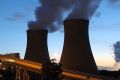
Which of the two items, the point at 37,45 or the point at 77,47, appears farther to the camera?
the point at 37,45

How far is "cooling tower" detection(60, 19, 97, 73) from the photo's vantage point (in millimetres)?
26922

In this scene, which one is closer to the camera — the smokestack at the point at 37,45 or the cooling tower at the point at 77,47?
the cooling tower at the point at 77,47

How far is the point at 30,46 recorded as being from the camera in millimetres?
31828

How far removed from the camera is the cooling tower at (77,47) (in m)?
26.9

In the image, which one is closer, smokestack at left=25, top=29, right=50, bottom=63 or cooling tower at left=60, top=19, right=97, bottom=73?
cooling tower at left=60, top=19, right=97, bottom=73

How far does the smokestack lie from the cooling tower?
3.35m

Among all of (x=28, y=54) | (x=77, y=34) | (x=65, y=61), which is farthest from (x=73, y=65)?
(x=28, y=54)

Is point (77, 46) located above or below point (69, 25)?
below

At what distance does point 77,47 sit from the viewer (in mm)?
27906

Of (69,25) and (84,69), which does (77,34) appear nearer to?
(69,25)

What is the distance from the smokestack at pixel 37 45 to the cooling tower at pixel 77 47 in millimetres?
3355

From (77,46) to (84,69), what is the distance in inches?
93.8

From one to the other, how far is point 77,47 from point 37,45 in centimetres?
509

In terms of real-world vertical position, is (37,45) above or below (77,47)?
above
